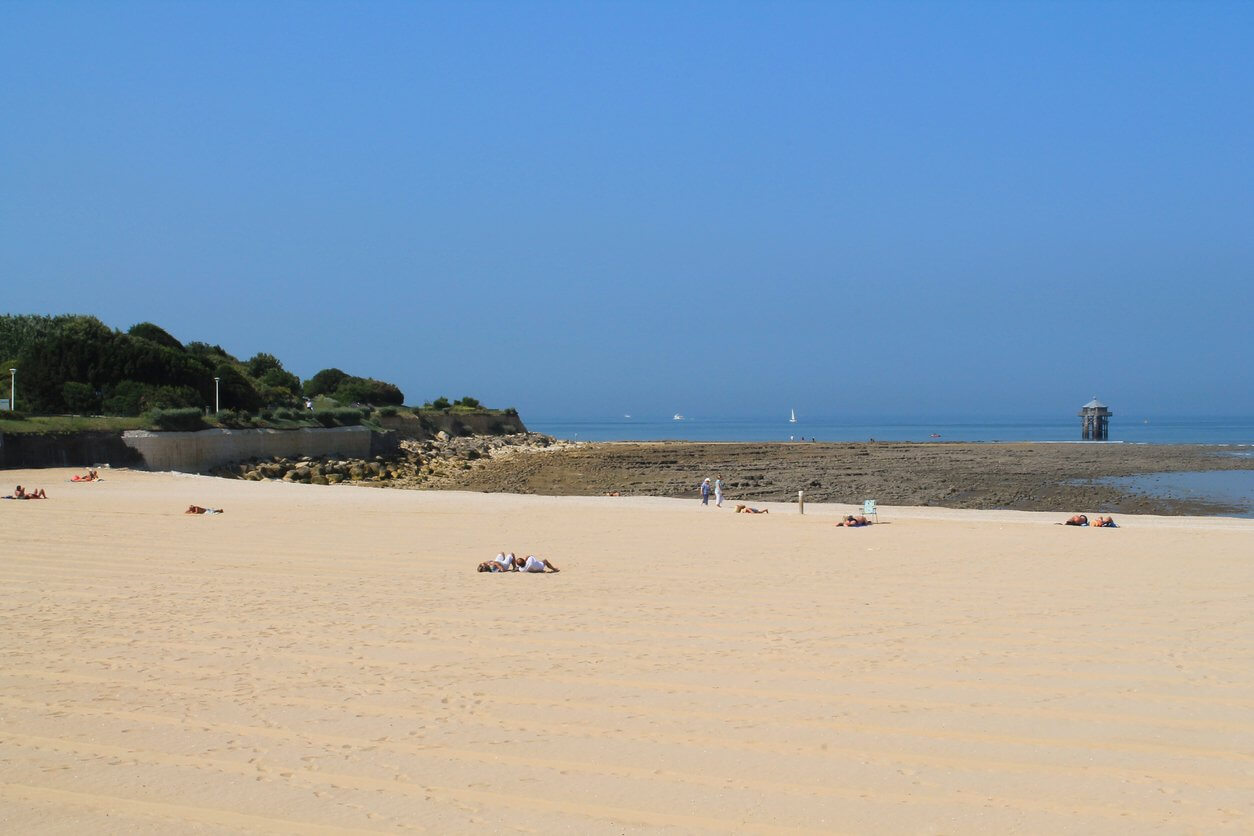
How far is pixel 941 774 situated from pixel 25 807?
3.81 m

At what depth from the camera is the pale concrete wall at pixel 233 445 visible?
3186 cm

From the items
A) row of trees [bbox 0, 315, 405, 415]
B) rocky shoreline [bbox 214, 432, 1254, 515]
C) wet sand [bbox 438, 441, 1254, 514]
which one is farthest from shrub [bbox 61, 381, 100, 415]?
wet sand [bbox 438, 441, 1254, 514]

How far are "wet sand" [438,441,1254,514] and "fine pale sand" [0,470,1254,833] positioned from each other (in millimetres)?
16185

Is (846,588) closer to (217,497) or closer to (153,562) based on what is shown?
(153,562)

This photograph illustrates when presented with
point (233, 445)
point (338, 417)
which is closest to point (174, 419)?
point (233, 445)

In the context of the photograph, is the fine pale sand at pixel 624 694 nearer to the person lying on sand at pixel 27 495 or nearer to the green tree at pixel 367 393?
the person lying on sand at pixel 27 495

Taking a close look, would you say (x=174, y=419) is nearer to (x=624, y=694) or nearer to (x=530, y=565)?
(x=530, y=565)

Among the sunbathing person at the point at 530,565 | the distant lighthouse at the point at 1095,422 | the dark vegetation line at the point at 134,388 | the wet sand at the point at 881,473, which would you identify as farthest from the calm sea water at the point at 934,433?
the sunbathing person at the point at 530,565

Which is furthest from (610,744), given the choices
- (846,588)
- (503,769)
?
(846,588)

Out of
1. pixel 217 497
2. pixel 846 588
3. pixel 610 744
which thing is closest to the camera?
pixel 610 744

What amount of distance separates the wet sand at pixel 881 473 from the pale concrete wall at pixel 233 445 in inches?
218

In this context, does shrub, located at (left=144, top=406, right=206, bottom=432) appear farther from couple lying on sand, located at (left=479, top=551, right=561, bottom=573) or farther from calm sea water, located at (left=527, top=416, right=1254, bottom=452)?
calm sea water, located at (left=527, top=416, right=1254, bottom=452)

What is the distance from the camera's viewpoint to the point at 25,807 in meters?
4.23

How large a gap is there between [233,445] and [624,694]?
107ft
